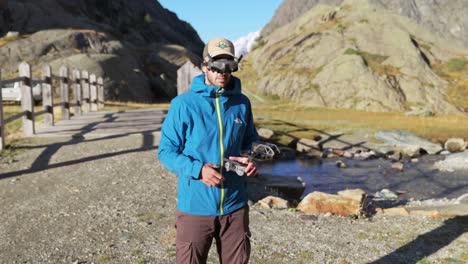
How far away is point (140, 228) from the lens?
6.14 m

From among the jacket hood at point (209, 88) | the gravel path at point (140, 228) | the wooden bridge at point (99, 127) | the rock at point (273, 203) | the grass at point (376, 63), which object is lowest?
the rock at point (273, 203)

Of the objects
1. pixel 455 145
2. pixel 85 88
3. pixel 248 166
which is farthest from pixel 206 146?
pixel 455 145

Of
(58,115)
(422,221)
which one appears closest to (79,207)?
(422,221)

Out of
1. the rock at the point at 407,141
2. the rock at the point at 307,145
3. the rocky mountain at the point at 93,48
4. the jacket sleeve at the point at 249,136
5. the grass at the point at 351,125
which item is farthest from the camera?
the rocky mountain at the point at 93,48

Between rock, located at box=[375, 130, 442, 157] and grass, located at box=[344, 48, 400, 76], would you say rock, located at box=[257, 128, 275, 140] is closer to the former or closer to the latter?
rock, located at box=[375, 130, 442, 157]

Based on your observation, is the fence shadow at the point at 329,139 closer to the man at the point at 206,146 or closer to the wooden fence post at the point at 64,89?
the wooden fence post at the point at 64,89

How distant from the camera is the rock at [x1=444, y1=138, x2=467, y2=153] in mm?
21295

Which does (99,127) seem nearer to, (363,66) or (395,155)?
(395,155)

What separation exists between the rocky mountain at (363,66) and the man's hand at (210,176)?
35866mm

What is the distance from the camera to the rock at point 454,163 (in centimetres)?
1727

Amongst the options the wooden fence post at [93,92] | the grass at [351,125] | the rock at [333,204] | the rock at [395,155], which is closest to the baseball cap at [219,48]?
the rock at [333,204]

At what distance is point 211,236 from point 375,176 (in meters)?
14.1

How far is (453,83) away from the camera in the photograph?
146ft

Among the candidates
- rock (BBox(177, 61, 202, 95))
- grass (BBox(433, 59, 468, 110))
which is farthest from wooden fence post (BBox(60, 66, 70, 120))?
grass (BBox(433, 59, 468, 110))
